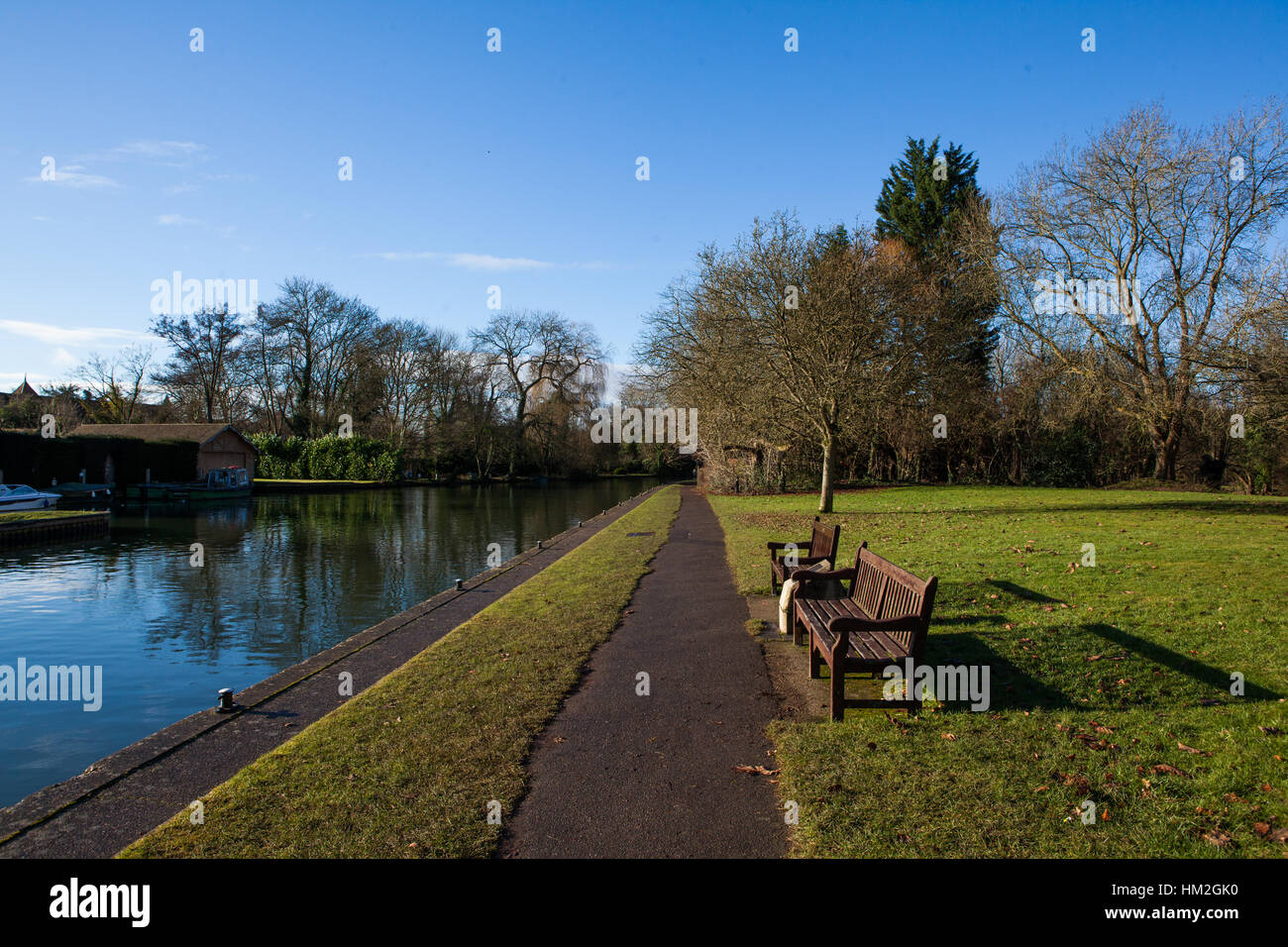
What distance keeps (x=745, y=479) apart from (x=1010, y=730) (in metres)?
30.8

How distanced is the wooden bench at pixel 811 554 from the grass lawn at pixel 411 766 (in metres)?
2.97

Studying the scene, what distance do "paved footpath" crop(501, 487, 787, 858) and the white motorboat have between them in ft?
102

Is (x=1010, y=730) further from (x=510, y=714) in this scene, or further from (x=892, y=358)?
(x=892, y=358)

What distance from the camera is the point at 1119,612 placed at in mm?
7523

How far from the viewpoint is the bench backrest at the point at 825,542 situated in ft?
30.7

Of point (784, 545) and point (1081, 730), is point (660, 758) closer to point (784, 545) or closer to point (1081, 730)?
point (1081, 730)

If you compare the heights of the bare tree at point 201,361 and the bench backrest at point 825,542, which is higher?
the bare tree at point 201,361

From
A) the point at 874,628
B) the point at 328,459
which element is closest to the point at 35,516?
the point at 874,628

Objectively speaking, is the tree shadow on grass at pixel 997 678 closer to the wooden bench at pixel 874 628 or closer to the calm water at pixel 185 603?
the wooden bench at pixel 874 628

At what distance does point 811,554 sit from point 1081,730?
544 centimetres

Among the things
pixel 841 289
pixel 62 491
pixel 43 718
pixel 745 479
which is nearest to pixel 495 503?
pixel 745 479

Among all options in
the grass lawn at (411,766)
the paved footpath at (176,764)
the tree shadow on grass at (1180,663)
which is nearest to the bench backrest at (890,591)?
the tree shadow on grass at (1180,663)

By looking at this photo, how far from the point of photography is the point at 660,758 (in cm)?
505

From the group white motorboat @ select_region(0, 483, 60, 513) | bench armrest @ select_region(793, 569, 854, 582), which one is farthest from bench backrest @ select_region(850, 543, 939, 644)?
white motorboat @ select_region(0, 483, 60, 513)
